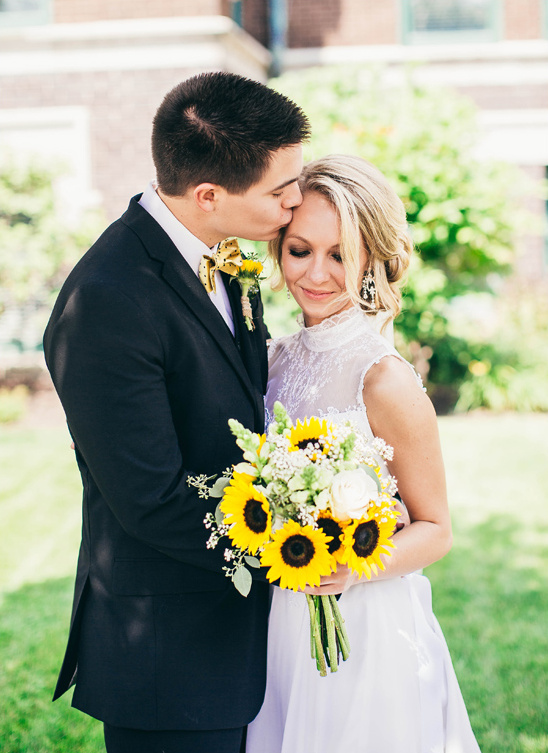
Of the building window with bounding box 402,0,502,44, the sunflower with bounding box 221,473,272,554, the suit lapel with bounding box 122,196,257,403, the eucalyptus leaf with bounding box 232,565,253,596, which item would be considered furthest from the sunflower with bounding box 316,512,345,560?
the building window with bounding box 402,0,502,44

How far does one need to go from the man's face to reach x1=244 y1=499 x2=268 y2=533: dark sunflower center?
37.0 inches

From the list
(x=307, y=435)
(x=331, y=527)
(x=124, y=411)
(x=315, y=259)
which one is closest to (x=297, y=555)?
(x=331, y=527)

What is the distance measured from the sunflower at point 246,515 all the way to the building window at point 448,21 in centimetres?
1289

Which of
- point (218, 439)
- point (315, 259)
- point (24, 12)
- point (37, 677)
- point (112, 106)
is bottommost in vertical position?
point (37, 677)

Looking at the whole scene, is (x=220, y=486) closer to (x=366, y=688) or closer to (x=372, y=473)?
(x=372, y=473)

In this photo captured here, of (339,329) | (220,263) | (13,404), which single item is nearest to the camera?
(220,263)

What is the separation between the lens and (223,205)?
244 centimetres

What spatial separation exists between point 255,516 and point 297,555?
0.49ft

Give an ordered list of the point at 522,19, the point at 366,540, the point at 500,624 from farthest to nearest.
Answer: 1. the point at 522,19
2. the point at 500,624
3. the point at 366,540

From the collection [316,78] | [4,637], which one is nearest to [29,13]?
[316,78]

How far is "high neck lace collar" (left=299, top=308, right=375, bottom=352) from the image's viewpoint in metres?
2.89

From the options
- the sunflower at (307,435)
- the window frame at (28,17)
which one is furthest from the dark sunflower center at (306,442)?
the window frame at (28,17)

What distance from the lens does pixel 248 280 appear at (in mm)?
2699

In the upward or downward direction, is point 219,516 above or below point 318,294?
below
